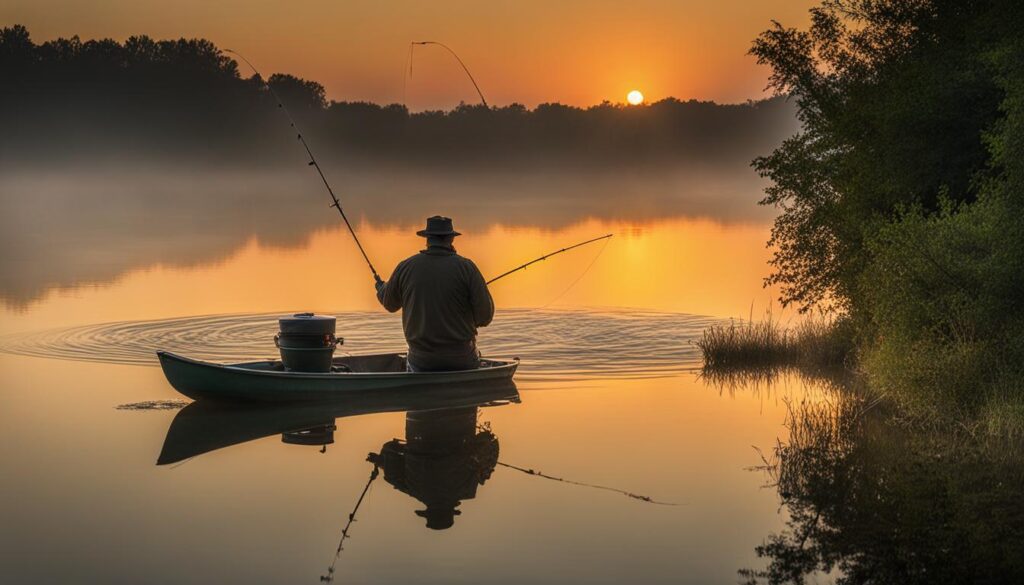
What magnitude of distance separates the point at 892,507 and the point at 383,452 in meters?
4.68

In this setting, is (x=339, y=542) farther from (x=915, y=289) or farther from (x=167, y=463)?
(x=915, y=289)

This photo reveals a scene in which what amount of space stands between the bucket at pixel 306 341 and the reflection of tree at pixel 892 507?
5107 mm

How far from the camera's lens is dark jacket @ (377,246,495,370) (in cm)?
1560

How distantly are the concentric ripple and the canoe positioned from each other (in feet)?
8.10

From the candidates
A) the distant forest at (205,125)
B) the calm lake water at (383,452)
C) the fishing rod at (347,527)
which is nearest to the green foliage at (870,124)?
the calm lake water at (383,452)

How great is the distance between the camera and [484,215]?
75000mm

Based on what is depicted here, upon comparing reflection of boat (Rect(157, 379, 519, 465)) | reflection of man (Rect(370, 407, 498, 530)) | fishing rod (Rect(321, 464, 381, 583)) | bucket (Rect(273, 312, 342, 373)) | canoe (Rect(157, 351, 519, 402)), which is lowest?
fishing rod (Rect(321, 464, 381, 583))

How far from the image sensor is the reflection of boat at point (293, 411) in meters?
13.9

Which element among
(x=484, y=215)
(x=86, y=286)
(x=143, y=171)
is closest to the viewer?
(x=86, y=286)

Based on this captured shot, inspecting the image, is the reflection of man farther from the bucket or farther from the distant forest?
the distant forest

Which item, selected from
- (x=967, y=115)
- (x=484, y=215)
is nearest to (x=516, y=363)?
(x=967, y=115)

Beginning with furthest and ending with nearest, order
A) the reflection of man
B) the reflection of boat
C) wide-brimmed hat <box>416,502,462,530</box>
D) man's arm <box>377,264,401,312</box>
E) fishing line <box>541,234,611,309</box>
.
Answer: fishing line <box>541,234,611,309</box>, man's arm <box>377,264,401,312</box>, the reflection of boat, the reflection of man, wide-brimmed hat <box>416,502,462,530</box>

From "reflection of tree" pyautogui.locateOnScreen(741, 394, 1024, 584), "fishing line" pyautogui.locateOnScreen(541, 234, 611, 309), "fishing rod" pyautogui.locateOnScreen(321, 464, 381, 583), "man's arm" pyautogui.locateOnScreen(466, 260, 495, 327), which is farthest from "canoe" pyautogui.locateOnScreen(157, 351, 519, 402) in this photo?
"fishing line" pyautogui.locateOnScreen(541, 234, 611, 309)

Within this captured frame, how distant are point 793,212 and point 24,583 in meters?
14.5
